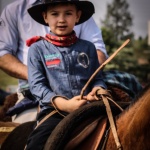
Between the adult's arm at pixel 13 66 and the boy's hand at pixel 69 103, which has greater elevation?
the boy's hand at pixel 69 103

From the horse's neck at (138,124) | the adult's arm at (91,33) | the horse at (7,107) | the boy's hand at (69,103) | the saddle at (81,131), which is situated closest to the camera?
the horse's neck at (138,124)

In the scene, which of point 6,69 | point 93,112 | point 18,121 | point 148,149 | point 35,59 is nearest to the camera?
point 148,149

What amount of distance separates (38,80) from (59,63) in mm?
228

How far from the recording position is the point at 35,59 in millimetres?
3225

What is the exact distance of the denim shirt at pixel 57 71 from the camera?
10.3 feet

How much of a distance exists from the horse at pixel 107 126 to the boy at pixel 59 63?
10.9 inches

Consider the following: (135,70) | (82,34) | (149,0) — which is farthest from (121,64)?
(82,34)

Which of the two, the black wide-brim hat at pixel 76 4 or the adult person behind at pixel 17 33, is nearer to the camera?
the black wide-brim hat at pixel 76 4

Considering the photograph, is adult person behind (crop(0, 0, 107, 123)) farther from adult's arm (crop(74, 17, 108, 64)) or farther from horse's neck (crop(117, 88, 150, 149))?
horse's neck (crop(117, 88, 150, 149))

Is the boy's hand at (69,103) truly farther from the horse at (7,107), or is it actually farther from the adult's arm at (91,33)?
the adult's arm at (91,33)

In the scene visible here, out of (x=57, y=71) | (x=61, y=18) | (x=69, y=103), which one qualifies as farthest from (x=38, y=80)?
(x=61, y=18)

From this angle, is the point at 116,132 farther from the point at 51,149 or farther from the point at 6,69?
the point at 6,69

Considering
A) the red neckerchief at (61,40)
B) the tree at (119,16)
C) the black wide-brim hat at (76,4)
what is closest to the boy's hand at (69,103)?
the red neckerchief at (61,40)

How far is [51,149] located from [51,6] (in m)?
1.23
